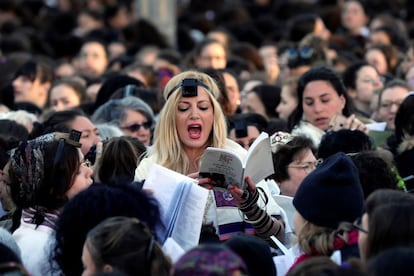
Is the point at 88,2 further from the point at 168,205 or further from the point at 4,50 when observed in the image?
the point at 168,205

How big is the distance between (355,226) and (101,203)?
1.24 metres

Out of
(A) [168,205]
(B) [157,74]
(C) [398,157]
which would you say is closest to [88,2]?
(B) [157,74]

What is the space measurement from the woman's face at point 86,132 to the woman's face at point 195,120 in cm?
176

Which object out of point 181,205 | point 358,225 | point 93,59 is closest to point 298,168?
point 181,205

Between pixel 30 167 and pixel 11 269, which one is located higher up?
pixel 30 167

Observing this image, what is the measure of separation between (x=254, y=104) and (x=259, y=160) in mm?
4153

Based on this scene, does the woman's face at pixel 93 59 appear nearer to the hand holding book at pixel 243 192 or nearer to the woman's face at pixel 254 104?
the woman's face at pixel 254 104

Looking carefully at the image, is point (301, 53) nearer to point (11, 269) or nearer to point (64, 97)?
point (64, 97)

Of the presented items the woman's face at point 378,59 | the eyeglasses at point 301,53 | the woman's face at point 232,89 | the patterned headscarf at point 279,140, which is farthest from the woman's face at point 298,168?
the woman's face at point 378,59

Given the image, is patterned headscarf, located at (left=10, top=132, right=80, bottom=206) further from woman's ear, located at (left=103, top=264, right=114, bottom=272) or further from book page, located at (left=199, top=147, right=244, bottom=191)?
woman's ear, located at (left=103, top=264, right=114, bottom=272)

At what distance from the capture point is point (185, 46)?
20.2m

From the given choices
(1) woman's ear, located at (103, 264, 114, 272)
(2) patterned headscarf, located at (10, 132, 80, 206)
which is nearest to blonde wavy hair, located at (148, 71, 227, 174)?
(2) patterned headscarf, located at (10, 132, 80, 206)

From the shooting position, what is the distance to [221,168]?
6914 mm

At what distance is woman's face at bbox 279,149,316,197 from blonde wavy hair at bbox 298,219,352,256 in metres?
2.12
